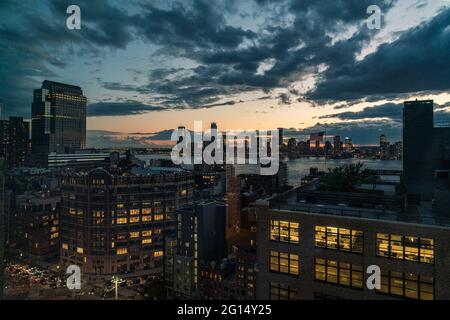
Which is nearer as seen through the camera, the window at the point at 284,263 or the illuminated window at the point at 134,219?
the window at the point at 284,263

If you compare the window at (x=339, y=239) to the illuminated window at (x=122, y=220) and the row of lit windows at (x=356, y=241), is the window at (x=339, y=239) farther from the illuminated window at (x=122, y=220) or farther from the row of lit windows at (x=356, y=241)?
the illuminated window at (x=122, y=220)

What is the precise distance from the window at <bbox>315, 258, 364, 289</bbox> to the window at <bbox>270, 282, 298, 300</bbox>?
1.25 meters

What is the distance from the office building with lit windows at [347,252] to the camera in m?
11.0

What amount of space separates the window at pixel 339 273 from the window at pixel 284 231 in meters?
1.34

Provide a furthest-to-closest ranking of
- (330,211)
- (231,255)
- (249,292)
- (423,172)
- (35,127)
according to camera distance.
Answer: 1. (35,127)
2. (231,255)
3. (249,292)
4. (423,172)
5. (330,211)

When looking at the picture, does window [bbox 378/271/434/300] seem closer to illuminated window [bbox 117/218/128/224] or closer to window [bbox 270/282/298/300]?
window [bbox 270/282/298/300]

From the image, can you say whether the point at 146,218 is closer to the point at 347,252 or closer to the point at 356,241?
the point at 347,252

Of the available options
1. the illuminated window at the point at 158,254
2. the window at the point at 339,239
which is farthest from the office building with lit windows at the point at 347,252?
the illuminated window at the point at 158,254

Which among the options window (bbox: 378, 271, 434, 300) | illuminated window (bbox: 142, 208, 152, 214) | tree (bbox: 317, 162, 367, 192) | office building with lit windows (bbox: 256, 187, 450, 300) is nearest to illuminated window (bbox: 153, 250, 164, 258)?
illuminated window (bbox: 142, 208, 152, 214)

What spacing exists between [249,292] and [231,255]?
1587 cm

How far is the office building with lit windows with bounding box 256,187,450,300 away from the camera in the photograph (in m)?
11.0
